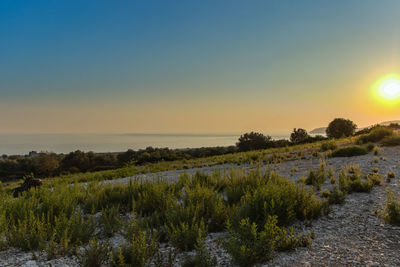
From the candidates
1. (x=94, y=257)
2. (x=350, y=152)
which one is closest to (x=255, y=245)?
(x=94, y=257)

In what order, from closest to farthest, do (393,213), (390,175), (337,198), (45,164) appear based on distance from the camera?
(393,213)
(337,198)
(390,175)
(45,164)

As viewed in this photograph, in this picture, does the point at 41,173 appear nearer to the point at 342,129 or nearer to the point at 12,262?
the point at 12,262

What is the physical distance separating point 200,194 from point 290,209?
5.81 feet

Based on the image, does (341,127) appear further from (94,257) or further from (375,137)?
(94,257)

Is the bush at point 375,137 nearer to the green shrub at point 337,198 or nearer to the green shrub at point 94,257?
the green shrub at point 337,198

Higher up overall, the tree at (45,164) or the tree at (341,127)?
the tree at (341,127)

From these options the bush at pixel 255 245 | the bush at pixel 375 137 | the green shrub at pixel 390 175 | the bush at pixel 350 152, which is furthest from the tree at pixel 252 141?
the bush at pixel 255 245

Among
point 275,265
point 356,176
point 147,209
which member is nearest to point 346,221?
point 275,265

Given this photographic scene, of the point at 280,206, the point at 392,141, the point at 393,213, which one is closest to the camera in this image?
the point at 280,206

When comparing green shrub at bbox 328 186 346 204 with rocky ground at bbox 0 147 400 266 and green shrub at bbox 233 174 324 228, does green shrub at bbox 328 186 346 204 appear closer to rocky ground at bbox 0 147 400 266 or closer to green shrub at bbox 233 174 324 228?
rocky ground at bbox 0 147 400 266

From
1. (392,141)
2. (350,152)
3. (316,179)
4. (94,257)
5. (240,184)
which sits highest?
(392,141)

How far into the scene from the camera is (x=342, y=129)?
48156 millimetres

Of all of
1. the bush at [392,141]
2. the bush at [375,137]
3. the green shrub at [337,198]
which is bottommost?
the green shrub at [337,198]

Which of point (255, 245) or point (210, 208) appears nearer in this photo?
point (255, 245)
